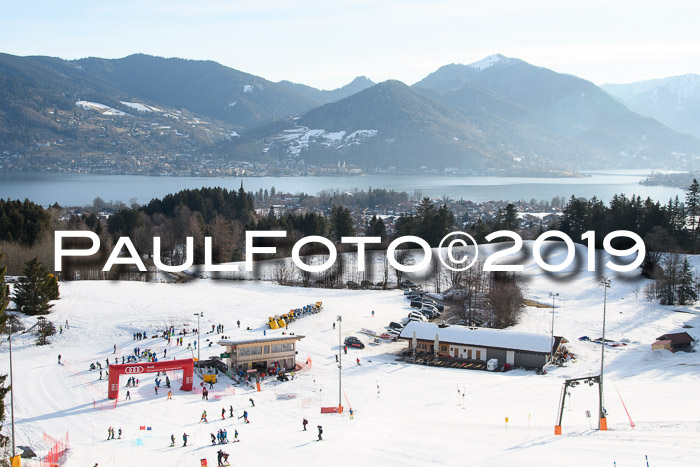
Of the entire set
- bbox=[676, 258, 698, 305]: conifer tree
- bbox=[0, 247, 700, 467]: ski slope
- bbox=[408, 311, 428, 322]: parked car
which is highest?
bbox=[676, 258, 698, 305]: conifer tree

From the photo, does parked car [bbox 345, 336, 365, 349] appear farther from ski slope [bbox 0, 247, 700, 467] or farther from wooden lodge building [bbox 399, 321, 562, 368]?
wooden lodge building [bbox 399, 321, 562, 368]

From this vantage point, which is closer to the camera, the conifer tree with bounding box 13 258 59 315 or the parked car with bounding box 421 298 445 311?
the conifer tree with bounding box 13 258 59 315

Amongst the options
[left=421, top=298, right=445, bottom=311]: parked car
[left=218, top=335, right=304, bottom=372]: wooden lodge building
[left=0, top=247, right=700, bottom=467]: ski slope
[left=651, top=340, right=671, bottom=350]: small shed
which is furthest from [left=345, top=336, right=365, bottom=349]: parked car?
[left=651, top=340, right=671, bottom=350]: small shed

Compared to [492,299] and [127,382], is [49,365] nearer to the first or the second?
[127,382]

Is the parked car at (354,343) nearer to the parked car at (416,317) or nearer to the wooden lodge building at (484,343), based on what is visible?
the wooden lodge building at (484,343)

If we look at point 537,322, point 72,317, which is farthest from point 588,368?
point 72,317

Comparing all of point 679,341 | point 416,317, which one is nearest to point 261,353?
point 416,317

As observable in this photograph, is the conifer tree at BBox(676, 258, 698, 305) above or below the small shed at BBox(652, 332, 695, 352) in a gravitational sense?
above
